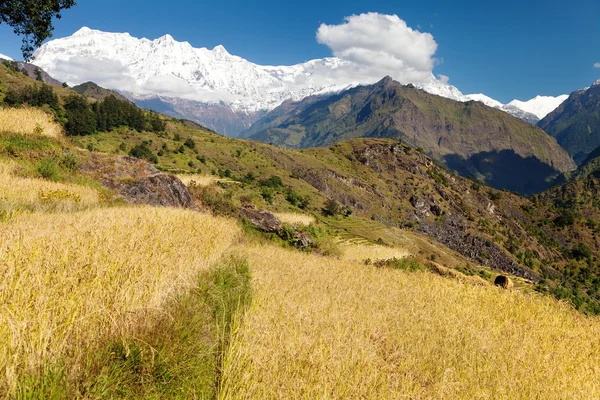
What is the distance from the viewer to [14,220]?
6.61 meters

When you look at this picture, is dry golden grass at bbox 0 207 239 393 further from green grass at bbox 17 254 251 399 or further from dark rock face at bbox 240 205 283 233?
dark rock face at bbox 240 205 283 233

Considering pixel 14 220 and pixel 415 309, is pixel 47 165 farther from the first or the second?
pixel 415 309

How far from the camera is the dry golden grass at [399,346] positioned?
12.6 feet

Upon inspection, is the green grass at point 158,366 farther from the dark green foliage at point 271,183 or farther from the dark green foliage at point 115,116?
the dark green foliage at point 115,116

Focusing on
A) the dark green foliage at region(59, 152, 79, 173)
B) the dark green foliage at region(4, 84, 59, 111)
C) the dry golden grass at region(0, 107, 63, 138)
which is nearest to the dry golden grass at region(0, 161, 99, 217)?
the dark green foliage at region(59, 152, 79, 173)

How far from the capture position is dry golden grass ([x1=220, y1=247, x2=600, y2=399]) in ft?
12.6

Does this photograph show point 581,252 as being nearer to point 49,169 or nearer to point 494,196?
point 494,196

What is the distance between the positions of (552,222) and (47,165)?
24239cm

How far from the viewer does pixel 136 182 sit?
16781 millimetres

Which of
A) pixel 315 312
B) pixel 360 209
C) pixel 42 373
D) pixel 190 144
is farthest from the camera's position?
pixel 360 209

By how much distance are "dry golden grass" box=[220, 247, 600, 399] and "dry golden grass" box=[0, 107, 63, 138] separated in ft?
46.8

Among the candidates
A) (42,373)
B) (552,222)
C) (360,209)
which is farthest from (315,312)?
(552,222)

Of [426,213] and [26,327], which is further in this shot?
[426,213]

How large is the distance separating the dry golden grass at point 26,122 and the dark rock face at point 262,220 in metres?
10.7
